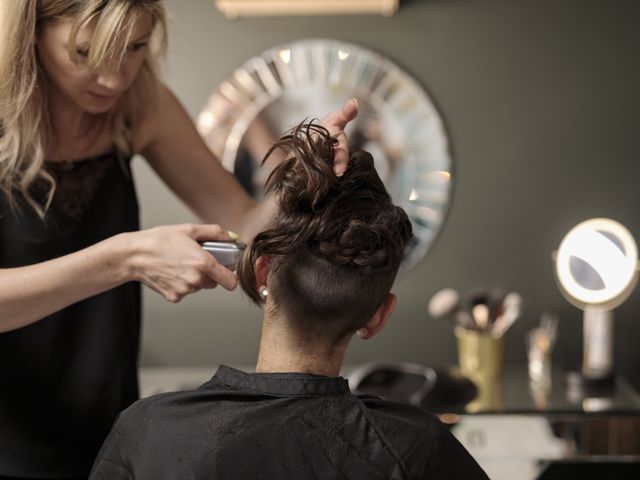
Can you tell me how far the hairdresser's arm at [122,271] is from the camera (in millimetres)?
1382

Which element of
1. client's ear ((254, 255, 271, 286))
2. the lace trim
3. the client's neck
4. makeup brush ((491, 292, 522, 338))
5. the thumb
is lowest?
makeup brush ((491, 292, 522, 338))

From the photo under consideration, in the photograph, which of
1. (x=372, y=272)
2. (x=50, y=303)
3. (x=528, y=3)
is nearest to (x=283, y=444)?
(x=372, y=272)

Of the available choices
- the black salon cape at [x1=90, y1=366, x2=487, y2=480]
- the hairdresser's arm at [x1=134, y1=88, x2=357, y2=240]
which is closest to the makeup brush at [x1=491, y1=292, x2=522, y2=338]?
the hairdresser's arm at [x1=134, y1=88, x2=357, y2=240]

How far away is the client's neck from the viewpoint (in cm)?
134

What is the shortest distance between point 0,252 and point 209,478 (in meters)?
0.69

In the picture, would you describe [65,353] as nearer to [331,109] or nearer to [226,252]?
[226,252]

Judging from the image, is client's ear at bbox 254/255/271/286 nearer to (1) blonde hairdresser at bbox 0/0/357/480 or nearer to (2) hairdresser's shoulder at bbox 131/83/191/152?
(1) blonde hairdresser at bbox 0/0/357/480

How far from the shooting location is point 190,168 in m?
1.87

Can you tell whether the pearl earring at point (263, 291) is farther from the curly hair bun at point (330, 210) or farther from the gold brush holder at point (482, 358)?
the gold brush holder at point (482, 358)

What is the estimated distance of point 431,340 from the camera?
3314 mm


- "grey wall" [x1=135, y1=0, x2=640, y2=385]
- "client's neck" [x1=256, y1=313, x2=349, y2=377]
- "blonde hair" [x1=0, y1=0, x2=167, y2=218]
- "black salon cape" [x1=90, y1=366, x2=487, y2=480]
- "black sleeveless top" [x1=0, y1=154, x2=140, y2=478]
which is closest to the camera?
"black salon cape" [x1=90, y1=366, x2=487, y2=480]

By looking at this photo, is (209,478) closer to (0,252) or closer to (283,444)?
(283,444)

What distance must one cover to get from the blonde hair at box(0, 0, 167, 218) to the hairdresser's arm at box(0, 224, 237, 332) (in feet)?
0.71

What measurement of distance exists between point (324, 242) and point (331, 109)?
191 cm
